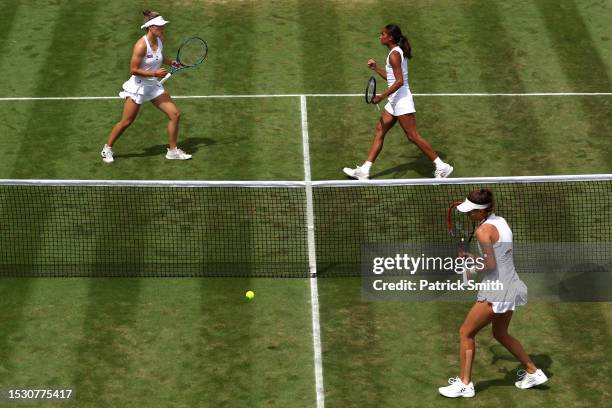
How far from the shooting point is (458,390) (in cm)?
1518

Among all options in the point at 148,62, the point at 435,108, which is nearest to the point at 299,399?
the point at 148,62

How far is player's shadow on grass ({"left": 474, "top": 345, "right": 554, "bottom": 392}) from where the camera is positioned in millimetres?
15508

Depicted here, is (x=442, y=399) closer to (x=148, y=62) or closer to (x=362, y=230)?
(x=362, y=230)

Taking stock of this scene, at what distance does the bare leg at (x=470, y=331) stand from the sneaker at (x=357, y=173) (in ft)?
18.7

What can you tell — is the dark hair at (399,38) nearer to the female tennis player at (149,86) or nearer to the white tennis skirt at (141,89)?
the female tennis player at (149,86)

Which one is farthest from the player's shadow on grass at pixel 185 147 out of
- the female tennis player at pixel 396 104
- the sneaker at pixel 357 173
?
the female tennis player at pixel 396 104

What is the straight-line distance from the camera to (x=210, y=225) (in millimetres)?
19156

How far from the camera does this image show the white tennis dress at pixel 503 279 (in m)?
14.6

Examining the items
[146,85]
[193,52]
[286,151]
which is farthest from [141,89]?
[286,151]

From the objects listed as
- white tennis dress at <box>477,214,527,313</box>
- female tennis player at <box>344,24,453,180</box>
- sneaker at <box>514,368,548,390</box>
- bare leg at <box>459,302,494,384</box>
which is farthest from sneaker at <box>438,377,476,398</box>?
female tennis player at <box>344,24,453,180</box>

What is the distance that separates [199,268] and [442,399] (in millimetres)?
4333

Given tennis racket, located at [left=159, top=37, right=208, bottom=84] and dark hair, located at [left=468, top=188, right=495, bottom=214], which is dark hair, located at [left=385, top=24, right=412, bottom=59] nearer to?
tennis racket, located at [left=159, top=37, right=208, bottom=84]

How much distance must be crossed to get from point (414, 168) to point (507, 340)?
652 cm

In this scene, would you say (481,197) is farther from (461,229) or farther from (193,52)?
(193,52)
